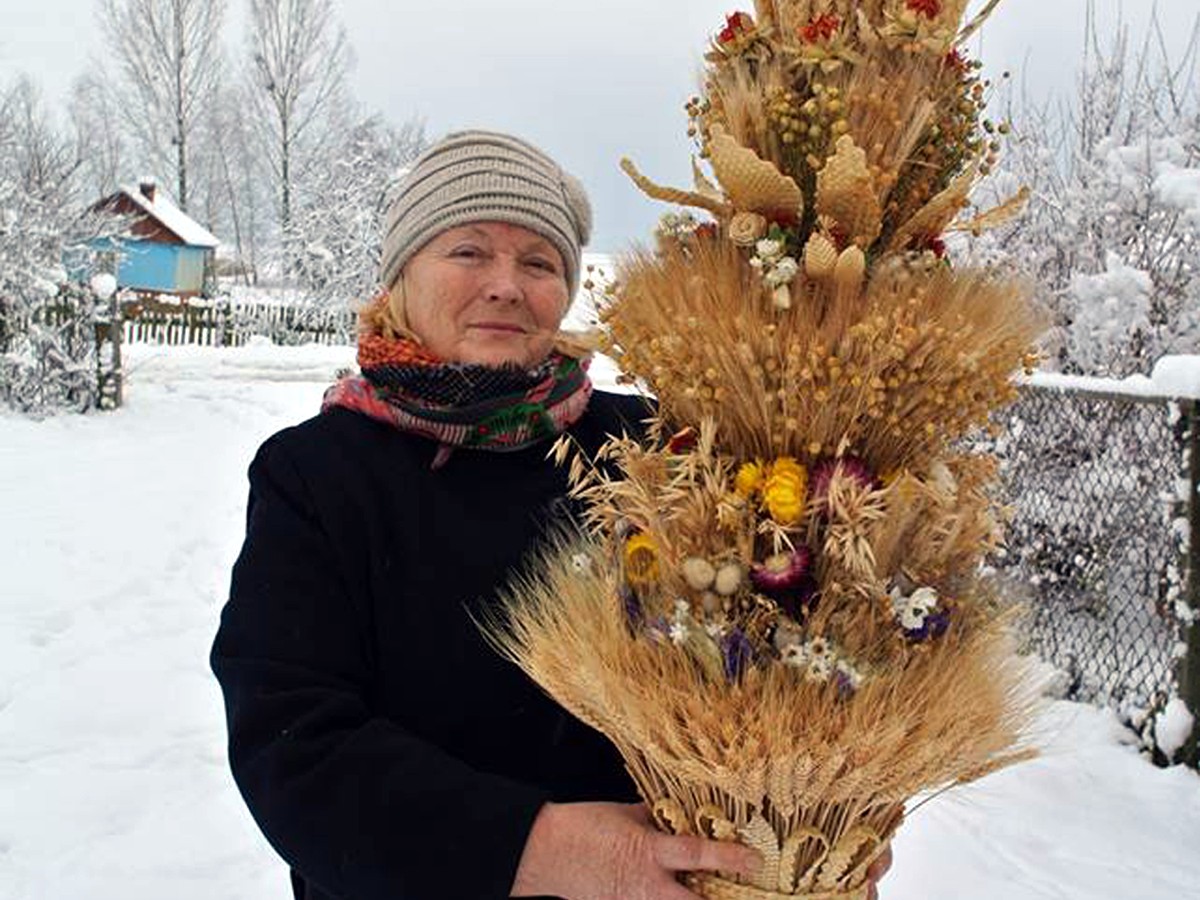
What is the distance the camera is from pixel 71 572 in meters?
6.26

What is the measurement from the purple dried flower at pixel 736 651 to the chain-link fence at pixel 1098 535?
11.7 ft

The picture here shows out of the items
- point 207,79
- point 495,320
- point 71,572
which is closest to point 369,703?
point 495,320

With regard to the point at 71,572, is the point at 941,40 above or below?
above

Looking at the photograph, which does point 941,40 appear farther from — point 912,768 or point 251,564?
point 251,564

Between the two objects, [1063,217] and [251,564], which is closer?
[251,564]

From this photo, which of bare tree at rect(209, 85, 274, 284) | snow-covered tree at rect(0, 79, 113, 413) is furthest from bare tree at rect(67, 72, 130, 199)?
snow-covered tree at rect(0, 79, 113, 413)

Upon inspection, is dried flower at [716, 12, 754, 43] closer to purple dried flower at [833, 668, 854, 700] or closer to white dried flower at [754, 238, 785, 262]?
white dried flower at [754, 238, 785, 262]

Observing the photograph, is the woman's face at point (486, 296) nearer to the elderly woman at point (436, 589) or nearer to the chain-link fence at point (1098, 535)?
the elderly woman at point (436, 589)

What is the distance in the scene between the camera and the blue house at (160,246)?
35.2 meters

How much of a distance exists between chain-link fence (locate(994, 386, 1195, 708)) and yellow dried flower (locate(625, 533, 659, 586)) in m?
3.53

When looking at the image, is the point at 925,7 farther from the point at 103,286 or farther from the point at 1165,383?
the point at 103,286

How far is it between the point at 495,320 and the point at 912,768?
92 cm

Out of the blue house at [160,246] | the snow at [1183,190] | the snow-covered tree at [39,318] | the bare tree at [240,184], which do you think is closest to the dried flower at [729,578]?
the snow at [1183,190]

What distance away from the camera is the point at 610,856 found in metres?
1.15
